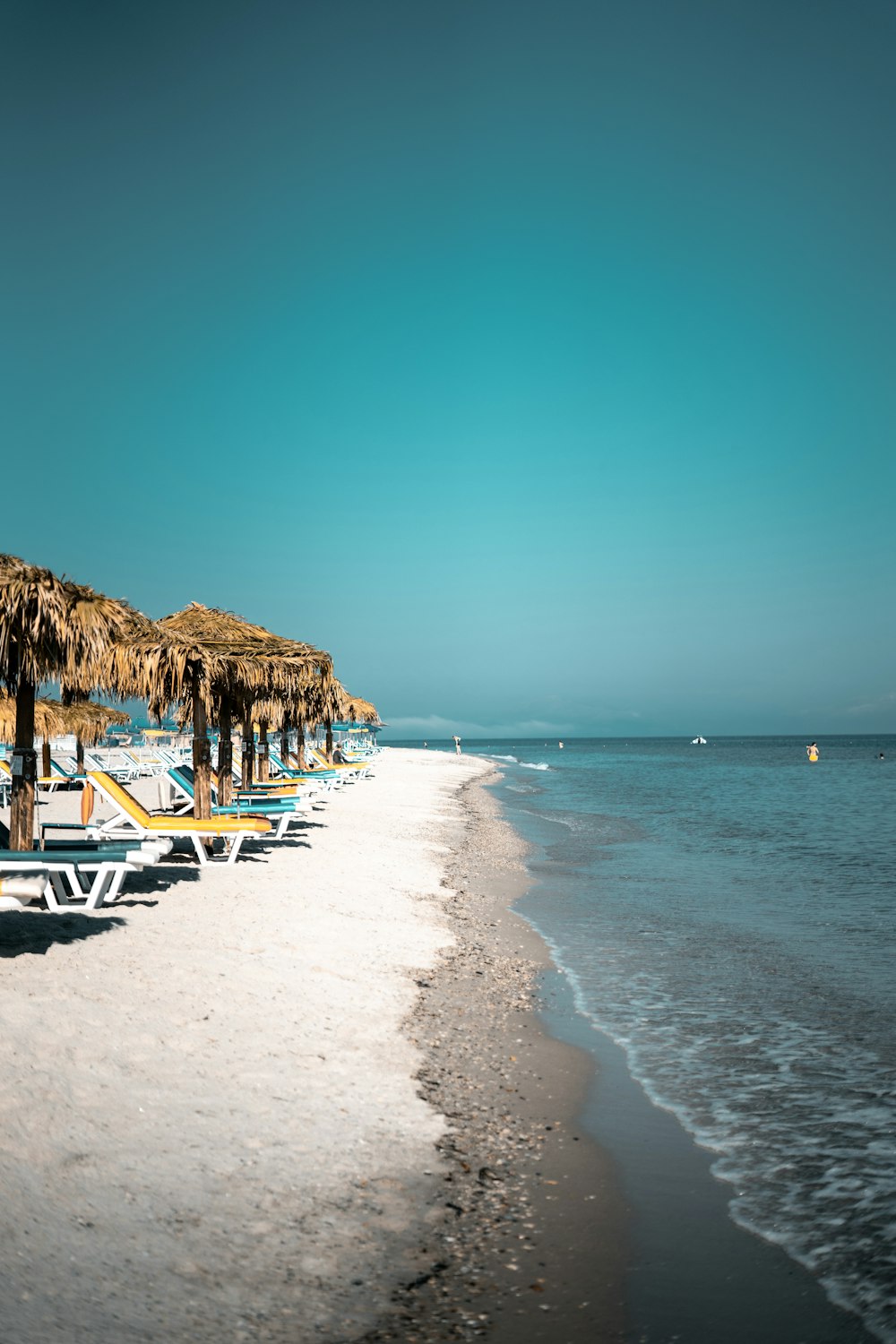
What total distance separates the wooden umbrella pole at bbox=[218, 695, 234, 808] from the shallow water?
5.54 m

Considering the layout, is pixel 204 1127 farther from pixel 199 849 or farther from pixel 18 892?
pixel 199 849

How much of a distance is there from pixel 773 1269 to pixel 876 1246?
21.9 inches

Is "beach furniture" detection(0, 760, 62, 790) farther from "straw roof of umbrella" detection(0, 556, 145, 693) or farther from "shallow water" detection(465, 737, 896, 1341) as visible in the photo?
"straw roof of umbrella" detection(0, 556, 145, 693)

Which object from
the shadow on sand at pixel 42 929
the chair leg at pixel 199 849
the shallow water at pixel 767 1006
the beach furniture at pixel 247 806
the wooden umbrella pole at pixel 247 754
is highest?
the wooden umbrella pole at pixel 247 754

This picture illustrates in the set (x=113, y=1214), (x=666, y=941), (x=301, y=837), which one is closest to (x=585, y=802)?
(x=301, y=837)

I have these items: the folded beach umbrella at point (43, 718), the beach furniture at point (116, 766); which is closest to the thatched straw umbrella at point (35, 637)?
the folded beach umbrella at point (43, 718)

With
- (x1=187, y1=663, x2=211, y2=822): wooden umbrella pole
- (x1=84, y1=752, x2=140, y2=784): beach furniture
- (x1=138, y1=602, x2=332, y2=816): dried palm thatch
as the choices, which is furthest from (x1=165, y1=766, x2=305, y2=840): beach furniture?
(x1=84, y1=752, x2=140, y2=784): beach furniture

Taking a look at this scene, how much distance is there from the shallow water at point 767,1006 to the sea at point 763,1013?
0.01 m

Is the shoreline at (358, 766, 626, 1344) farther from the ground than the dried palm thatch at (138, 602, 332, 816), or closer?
closer

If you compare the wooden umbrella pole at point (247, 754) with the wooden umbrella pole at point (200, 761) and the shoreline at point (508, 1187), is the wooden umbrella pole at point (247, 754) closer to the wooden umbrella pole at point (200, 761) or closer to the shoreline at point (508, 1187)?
the wooden umbrella pole at point (200, 761)

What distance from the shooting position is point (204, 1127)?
4332 mm

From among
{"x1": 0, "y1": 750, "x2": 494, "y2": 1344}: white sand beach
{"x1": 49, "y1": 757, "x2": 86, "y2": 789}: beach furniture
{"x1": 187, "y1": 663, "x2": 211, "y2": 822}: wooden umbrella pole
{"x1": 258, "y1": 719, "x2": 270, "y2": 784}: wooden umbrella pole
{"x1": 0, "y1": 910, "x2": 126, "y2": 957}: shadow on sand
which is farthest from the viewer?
{"x1": 258, "y1": 719, "x2": 270, "y2": 784}: wooden umbrella pole

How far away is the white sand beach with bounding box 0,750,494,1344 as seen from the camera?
10.2 ft

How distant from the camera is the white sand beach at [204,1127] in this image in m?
3.10
